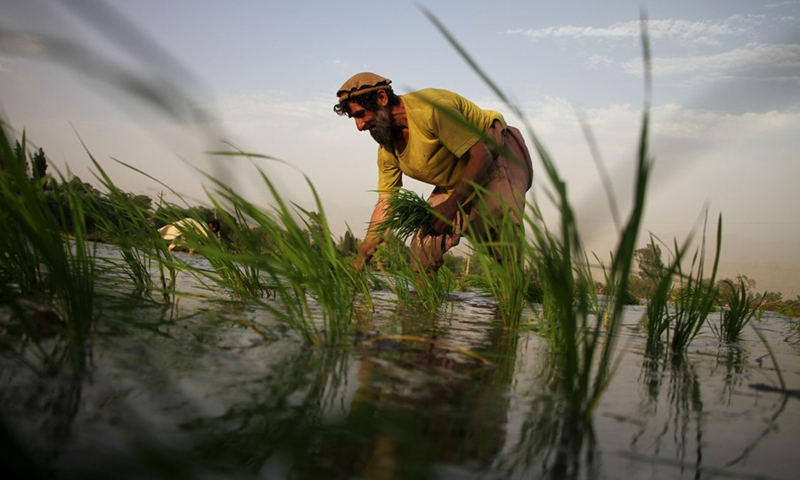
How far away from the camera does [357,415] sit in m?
1.01

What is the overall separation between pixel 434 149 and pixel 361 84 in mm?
710

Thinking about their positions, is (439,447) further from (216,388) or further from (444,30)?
(444,30)

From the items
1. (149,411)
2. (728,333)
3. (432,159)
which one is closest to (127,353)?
(149,411)

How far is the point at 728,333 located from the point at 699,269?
0.99 metres

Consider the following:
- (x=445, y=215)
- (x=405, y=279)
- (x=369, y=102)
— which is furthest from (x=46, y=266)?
(x=369, y=102)

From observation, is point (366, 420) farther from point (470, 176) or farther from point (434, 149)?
point (434, 149)

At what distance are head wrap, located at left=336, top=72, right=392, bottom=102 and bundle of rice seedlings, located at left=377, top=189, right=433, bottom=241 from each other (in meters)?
0.78

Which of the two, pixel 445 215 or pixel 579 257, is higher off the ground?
pixel 445 215

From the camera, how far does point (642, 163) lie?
0.91 meters

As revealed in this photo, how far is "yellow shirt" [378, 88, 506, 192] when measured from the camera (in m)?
4.09

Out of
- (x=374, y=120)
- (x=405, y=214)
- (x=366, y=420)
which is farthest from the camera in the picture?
(x=374, y=120)

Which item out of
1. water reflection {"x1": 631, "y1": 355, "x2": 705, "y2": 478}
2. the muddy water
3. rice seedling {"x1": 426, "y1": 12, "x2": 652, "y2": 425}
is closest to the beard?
the muddy water

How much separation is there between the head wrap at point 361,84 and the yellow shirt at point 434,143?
27 centimetres

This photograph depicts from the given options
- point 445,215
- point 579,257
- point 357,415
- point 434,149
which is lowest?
point 357,415
